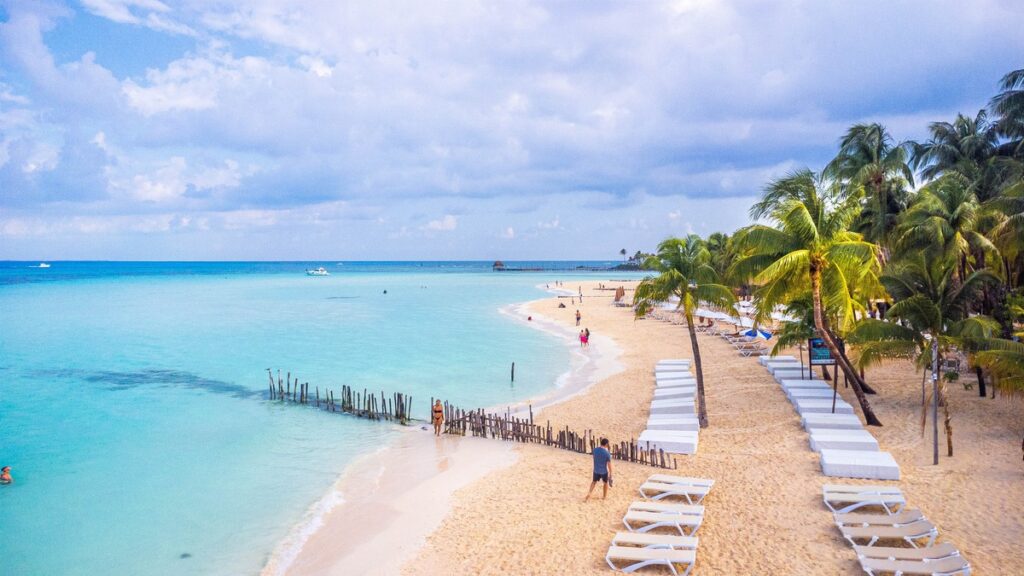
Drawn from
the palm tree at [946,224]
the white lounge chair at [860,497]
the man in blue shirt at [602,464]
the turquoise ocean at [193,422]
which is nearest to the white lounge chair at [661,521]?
the man in blue shirt at [602,464]

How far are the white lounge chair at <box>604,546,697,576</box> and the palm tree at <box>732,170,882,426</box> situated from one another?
7.90m

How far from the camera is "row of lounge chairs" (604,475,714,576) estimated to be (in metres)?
8.72

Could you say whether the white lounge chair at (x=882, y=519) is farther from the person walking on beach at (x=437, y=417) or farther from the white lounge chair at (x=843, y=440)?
the person walking on beach at (x=437, y=417)

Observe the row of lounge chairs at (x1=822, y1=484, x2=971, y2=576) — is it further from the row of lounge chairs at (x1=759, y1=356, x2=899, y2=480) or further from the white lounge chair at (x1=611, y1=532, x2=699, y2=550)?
the white lounge chair at (x1=611, y1=532, x2=699, y2=550)

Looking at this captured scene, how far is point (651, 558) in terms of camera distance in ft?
28.5

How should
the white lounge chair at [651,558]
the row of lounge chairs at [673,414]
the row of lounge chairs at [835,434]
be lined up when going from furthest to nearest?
the row of lounge chairs at [673,414], the row of lounge chairs at [835,434], the white lounge chair at [651,558]

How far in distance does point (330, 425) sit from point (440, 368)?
32.3ft

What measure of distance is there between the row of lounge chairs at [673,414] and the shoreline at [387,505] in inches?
155

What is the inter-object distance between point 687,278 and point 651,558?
9.15 m

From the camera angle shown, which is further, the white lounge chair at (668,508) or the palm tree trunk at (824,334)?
the palm tree trunk at (824,334)

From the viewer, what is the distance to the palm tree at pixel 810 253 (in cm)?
1415

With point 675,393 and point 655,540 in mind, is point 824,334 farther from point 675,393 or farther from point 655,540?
point 655,540

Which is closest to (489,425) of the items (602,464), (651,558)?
(602,464)

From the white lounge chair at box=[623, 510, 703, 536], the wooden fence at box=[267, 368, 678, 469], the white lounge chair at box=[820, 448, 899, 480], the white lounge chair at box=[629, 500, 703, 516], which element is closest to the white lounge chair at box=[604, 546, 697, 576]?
the white lounge chair at box=[623, 510, 703, 536]
